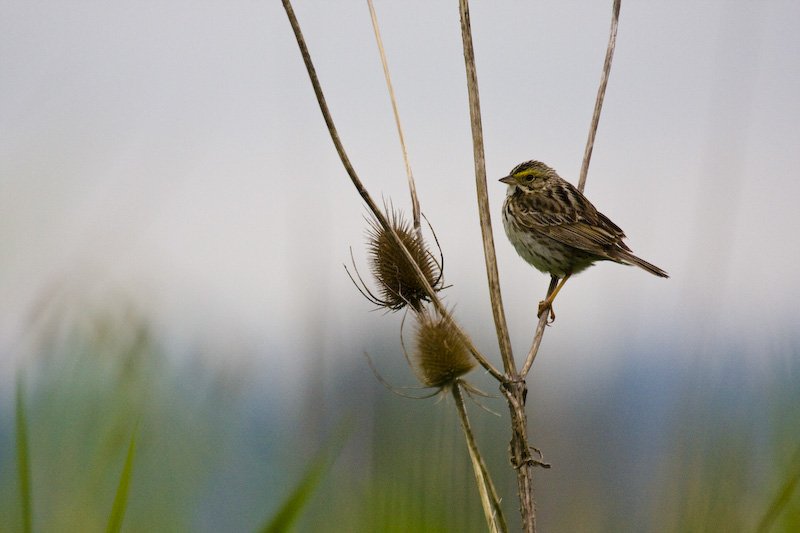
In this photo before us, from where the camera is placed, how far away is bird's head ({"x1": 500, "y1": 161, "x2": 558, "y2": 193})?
466 centimetres

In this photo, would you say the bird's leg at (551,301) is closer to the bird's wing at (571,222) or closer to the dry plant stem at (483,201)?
the bird's wing at (571,222)

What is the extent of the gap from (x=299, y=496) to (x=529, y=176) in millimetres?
3647

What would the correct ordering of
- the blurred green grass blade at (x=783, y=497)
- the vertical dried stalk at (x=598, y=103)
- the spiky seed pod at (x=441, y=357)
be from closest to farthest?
the blurred green grass blade at (x=783, y=497) < the spiky seed pod at (x=441, y=357) < the vertical dried stalk at (x=598, y=103)

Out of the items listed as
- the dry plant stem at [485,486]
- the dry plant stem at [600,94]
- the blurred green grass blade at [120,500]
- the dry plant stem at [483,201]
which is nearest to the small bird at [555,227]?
the dry plant stem at [600,94]

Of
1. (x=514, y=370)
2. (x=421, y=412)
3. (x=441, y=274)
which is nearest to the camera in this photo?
(x=514, y=370)

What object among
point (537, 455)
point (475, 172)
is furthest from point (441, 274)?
point (537, 455)

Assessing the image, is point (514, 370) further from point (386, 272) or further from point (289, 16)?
point (289, 16)

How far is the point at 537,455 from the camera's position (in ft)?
6.50

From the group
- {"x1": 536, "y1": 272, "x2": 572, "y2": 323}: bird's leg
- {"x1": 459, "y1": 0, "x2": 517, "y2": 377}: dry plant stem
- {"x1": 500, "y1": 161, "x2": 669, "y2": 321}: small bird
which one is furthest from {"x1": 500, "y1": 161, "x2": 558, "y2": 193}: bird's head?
{"x1": 459, "y1": 0, "x2": 517, "y2": 377}: dry plant stem

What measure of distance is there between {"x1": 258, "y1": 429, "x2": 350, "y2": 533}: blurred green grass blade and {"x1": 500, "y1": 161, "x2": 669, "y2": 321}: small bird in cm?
214

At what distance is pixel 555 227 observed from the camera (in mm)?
4078

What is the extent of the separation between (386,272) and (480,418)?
0.73 m

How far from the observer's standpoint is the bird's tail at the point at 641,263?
3.56 meters

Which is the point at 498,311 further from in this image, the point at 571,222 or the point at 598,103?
the point at 571,222
